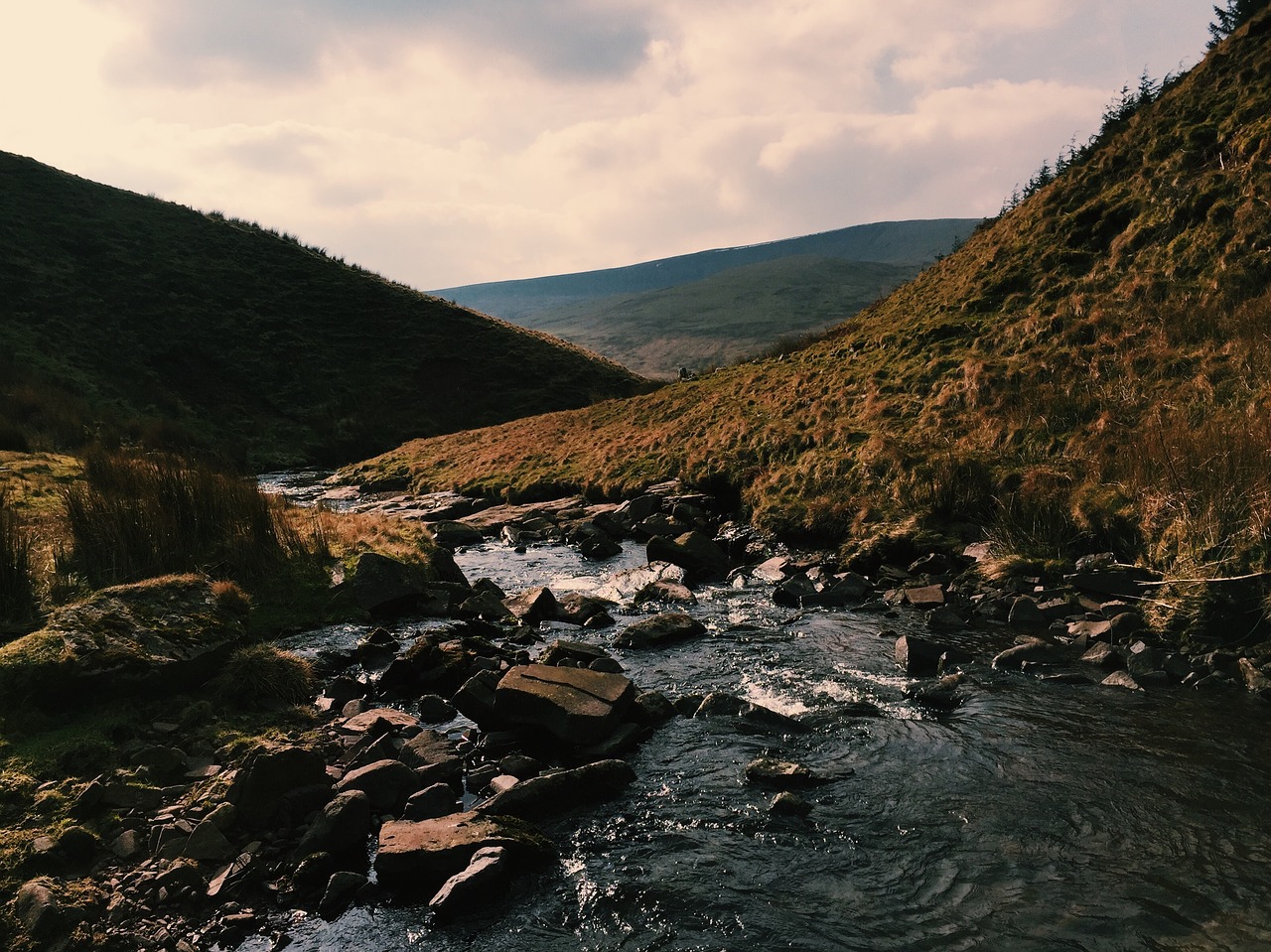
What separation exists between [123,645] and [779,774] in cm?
707

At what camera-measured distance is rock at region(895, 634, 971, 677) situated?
909 cm

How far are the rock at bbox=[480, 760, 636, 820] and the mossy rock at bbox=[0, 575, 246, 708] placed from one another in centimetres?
433

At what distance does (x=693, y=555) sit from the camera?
1524 centimetres

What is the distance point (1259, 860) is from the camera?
203 inches

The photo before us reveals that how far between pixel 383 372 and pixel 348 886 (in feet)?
197

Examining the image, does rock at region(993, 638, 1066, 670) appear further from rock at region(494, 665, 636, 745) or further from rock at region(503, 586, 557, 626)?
rock at region(503, 586, 557, 626)

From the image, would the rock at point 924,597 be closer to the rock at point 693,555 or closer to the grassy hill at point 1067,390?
the grassy hill at point 1067,390

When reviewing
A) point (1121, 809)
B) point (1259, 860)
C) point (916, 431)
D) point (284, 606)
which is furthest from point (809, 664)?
point (916, 431)

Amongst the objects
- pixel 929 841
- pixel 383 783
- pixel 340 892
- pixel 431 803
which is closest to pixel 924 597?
pixel 929 841

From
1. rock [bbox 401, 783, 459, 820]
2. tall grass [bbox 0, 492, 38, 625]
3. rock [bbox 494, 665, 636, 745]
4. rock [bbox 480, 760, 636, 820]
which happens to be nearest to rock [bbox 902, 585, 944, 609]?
rock [bbox 494, 665, 636, 745]

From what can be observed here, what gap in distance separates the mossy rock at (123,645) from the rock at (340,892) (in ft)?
12.6

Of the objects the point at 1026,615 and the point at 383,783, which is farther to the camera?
the point at 1026,615

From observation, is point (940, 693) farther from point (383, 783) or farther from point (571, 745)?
point (383, 783)

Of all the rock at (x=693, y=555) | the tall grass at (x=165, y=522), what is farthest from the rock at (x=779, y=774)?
the tall grass at (x=165, y=522)
